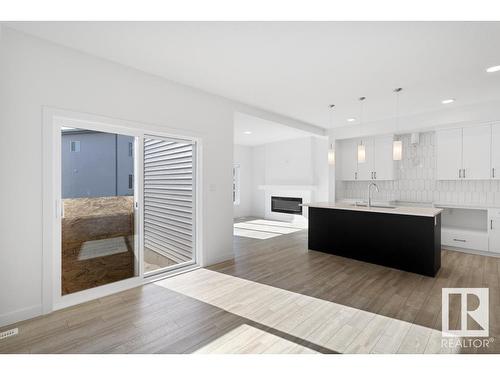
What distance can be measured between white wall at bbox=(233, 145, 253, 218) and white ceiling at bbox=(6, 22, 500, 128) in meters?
5.18

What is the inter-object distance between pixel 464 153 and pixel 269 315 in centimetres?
499

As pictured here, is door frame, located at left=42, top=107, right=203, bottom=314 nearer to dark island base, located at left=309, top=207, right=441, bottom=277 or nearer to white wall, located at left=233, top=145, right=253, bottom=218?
dark island base, located at left=309, top=207, right=441, bottom=277

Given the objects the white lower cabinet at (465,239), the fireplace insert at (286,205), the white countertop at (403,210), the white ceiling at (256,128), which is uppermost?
the white ceiling at (256,128)

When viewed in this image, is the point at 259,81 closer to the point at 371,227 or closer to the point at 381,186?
the point at 371,227

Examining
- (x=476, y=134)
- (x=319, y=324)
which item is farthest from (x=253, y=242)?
(x=476, y=134)

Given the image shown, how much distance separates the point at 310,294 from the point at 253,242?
272 centimetres

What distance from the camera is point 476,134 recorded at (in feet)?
15.6

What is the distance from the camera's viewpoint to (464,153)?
16.1ft

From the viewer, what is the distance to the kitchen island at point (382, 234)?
3562mm

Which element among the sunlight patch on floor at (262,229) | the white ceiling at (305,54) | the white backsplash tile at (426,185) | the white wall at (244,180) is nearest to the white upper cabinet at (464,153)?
the white backsplash tile at (426,185)

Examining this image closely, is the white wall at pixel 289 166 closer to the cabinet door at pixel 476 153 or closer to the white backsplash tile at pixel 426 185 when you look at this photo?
the white backsplash tile at pixel 426 185

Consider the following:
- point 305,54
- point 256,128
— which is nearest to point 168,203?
point 305,54
